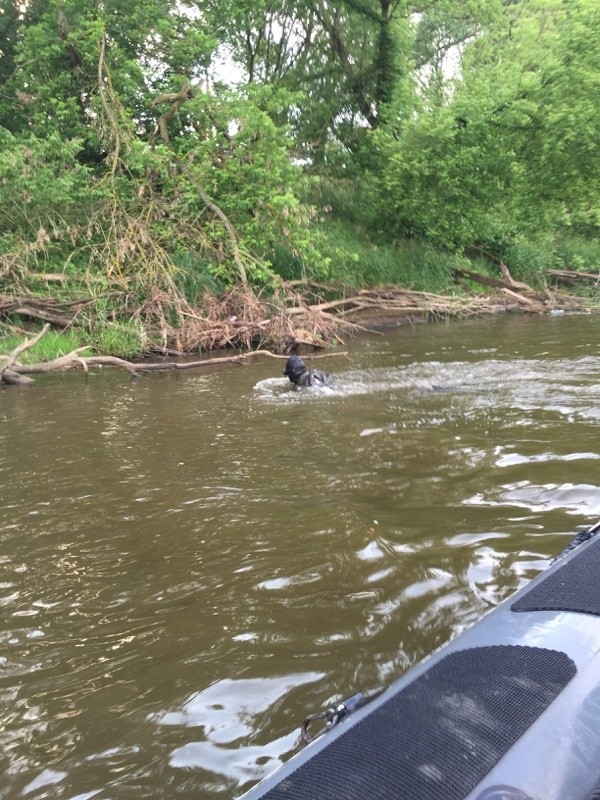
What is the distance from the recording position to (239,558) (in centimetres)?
368

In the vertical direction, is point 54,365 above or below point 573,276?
below

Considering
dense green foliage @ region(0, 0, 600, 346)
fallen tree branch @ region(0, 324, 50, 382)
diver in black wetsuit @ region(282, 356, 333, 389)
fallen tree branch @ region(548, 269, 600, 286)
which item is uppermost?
dense green foliage @ region(0, 0, 600, 346)

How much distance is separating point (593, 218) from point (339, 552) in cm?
2313

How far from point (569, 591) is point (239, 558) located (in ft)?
6.59

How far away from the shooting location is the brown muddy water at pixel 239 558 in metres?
2.33

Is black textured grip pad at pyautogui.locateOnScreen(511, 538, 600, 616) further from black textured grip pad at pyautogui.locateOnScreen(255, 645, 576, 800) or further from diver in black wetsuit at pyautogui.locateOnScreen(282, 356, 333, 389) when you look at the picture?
diver in black wetsuit at pyautogui.locateOnScreen(282, 356, 333, 389)

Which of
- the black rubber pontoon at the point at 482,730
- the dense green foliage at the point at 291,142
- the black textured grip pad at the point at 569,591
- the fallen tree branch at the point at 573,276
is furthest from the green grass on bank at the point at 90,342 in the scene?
the fallen tree branch at the point at 573,276

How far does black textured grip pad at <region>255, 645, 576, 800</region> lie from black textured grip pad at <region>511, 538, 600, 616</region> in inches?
11.1


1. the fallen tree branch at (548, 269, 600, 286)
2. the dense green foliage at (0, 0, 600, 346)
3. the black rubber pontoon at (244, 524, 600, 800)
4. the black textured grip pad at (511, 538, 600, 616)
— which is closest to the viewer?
the black rubber pontoon at (244, 524, 600, 800)

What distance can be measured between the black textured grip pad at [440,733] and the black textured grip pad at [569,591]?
0.92 feet

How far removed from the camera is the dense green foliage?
13148mm

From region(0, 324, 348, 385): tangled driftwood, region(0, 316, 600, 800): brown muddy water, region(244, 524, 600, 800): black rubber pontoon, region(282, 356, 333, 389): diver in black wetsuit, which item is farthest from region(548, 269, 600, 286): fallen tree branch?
region(244, 524, 600, 800): black rubber pontoon

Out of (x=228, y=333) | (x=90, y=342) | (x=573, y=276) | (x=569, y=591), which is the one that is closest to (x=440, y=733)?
(x=569, y=591)

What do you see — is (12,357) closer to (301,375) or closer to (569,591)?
(301,375)
